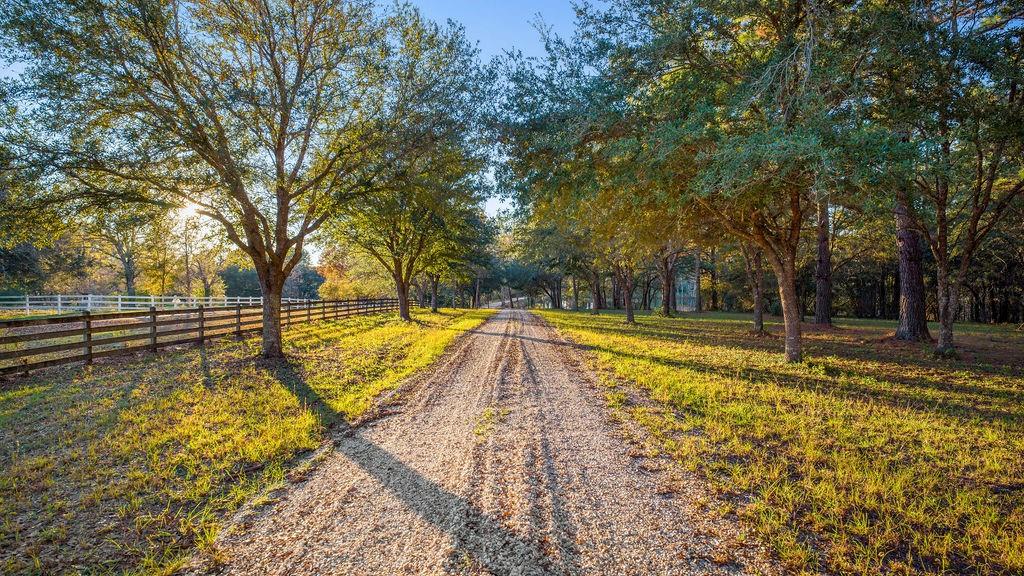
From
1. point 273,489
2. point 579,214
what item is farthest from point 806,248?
point 273,489

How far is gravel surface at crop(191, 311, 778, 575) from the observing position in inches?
96.4

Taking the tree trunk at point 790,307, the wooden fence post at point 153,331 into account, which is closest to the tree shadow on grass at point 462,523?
the tree trunk at point 790,307

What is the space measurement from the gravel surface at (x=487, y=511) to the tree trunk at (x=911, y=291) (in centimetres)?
1270

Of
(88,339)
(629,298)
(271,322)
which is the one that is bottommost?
(88,339)

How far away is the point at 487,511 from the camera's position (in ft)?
9.78

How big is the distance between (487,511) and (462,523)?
9.0 inches

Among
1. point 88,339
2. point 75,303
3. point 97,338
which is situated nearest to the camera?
point 88,339

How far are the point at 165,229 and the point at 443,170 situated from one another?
21.7 ft

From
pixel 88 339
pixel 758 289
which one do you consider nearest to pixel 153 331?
pixel 88 339

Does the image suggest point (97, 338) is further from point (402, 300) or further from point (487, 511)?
point (487, 511)

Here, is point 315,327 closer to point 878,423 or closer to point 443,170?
point 443,170

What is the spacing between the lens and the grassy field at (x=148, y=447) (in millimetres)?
2730

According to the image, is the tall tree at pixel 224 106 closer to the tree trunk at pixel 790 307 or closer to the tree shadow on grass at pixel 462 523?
the tree shadow on grass at pixel 462 523

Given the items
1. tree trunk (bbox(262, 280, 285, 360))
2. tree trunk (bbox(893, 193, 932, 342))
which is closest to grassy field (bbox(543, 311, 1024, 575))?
tree trunk (bbox(893, 193, 932, 342))
